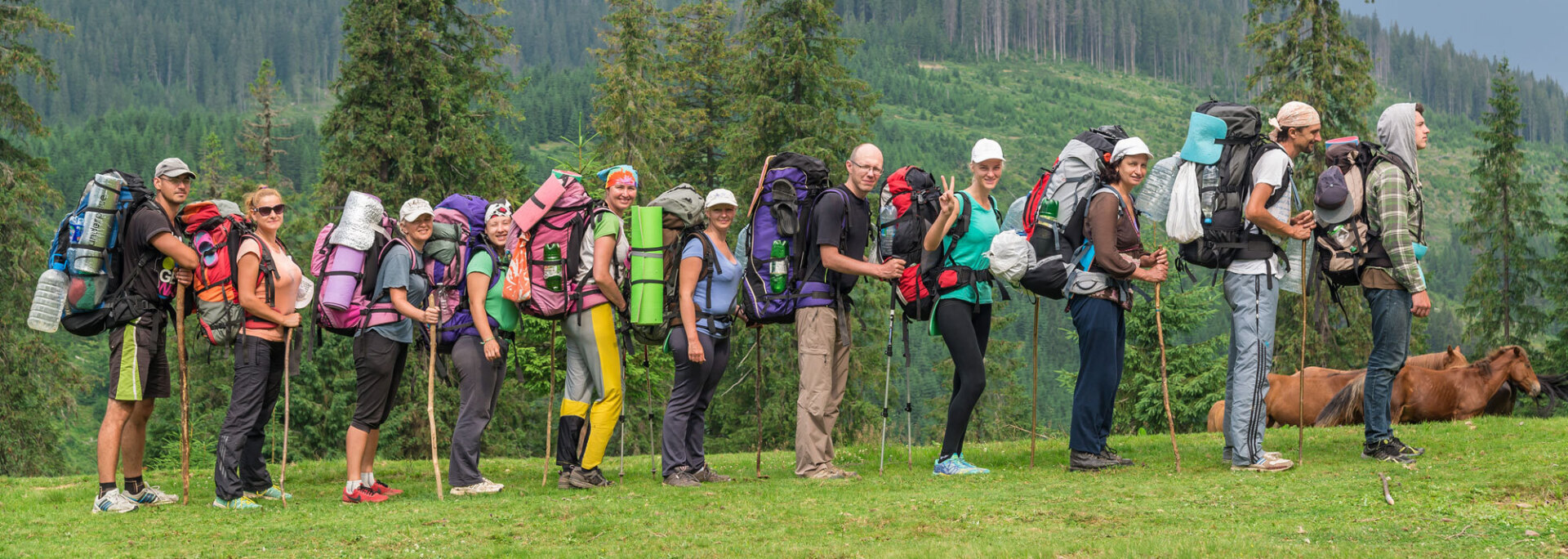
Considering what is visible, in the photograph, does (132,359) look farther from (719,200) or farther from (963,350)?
(963,350)

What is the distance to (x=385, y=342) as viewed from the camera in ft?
27.6

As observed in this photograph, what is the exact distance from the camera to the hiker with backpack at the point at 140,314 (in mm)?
7852

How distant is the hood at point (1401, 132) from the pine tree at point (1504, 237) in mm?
40903

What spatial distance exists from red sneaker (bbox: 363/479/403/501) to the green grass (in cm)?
9

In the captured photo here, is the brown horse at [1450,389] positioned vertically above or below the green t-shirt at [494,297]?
below

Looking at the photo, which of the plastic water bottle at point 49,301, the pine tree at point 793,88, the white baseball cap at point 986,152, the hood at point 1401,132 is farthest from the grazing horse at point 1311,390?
the pine tree at point 793,88

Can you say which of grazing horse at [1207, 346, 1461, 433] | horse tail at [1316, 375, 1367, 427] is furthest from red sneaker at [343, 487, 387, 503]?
horse tail at [1316, 375, 1367, 427]

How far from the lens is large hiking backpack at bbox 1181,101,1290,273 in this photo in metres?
8.43

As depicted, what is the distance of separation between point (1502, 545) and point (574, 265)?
20.0ft

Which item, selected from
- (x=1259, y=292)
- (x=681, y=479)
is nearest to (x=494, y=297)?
(x=681, y=479)

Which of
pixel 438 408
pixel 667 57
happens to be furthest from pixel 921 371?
pixel 438 408

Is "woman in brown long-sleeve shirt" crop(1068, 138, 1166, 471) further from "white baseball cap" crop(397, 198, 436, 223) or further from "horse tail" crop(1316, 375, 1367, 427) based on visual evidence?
"white baseball cap" crop(397, 198, 436, 223)

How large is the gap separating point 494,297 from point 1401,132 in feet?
22.9

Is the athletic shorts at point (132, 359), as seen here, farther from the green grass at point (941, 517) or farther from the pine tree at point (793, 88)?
the pine tree at point (793, 88)
